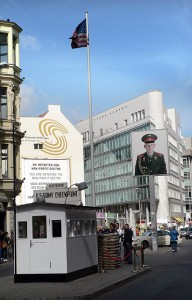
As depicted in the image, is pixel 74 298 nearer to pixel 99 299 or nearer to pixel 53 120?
pixel 99 299

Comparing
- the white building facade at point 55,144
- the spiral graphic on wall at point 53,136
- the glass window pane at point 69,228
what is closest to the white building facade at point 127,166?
the white building facade at point 55,144

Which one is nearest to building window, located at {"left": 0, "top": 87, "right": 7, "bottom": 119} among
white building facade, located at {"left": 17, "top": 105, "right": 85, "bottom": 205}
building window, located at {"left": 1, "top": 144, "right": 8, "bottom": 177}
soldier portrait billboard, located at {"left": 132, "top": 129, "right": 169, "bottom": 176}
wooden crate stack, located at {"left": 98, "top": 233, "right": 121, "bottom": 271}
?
building window, located at {"left": 1, "top": 144, "right": 8, "bottom": 177}

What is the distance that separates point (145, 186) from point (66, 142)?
20856mm

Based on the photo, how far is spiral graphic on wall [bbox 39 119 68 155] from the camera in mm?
94500

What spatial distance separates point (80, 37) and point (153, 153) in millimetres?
16348

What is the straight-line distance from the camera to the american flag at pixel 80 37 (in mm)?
28000

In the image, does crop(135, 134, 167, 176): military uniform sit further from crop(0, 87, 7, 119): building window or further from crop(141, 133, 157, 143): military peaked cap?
crop(0, 87, 7, 119): building window

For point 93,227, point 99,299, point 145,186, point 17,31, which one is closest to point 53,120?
point 145,186

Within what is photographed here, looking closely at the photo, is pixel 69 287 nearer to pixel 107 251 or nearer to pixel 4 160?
pixel 107 251

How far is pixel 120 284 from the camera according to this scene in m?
18.3

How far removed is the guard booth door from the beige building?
21794mm

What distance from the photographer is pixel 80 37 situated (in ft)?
92.3

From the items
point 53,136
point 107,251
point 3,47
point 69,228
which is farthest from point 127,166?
point 69,228

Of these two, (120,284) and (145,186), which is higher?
(145,186)
